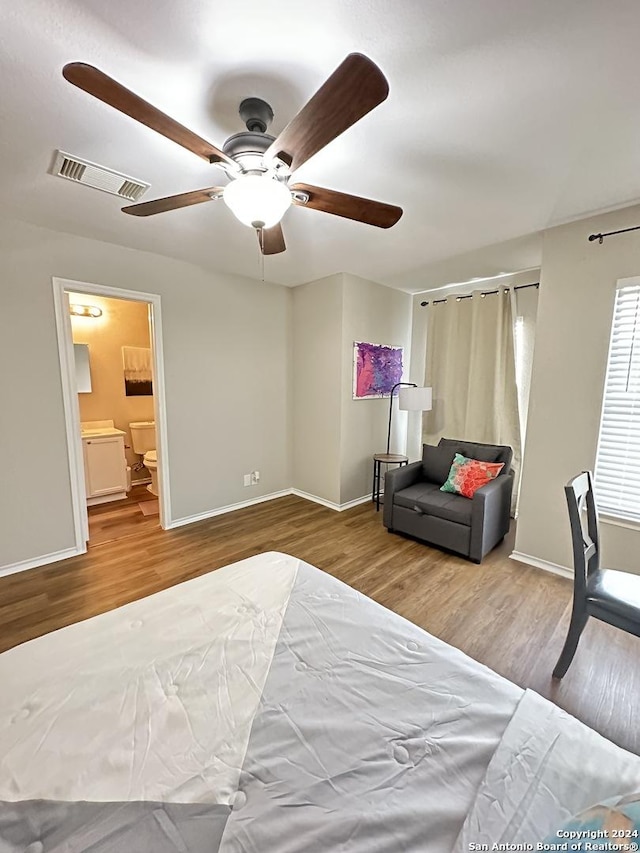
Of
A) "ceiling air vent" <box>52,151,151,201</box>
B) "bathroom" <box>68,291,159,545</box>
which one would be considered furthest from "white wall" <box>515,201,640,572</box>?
"bathroom" <box>68,291,159,545</box>

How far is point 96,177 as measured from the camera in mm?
1923

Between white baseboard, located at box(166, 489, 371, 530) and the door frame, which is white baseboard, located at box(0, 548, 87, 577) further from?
white baseboard, located at box(166, 489, 371, 530)

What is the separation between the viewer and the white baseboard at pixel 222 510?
3.58m

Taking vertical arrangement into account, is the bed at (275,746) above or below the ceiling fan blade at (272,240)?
below

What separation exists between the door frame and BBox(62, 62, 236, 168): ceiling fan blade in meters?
2.09

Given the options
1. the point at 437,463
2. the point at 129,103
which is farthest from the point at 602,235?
the point at 129,103

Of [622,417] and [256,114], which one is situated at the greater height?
[256,114]

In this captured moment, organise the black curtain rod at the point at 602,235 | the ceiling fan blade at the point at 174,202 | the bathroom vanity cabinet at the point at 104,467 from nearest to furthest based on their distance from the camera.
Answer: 1. the ceiling fan blade at the point at 174,202
2. the black curtain rod at the point at 602,235
3. the bathroom vanity cabinet at the point at 104,467

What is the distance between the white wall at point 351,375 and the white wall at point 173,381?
0.87 metres

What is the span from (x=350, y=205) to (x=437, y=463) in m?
2.68

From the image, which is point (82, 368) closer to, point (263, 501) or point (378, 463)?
point (263, 501)

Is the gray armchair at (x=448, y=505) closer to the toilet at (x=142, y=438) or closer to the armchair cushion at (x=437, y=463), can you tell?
the armchair cushion at (x=437, y=463)

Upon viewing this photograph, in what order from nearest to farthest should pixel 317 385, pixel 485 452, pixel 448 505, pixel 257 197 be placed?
1. pixel 257 197
2. pixel 448 505
3. pixel 485 452
4. pixel 317 385

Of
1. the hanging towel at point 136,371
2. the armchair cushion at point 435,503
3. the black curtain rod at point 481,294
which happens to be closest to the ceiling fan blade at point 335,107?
the armchair cushion at point 435,503
